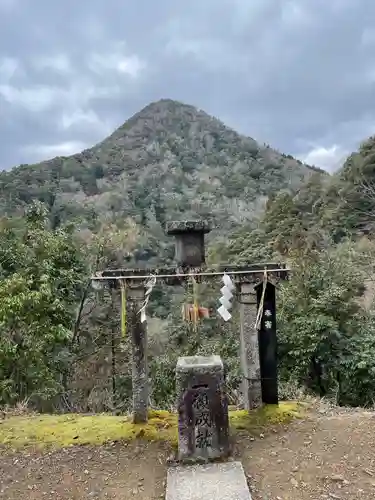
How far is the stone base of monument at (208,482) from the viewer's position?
188 inches

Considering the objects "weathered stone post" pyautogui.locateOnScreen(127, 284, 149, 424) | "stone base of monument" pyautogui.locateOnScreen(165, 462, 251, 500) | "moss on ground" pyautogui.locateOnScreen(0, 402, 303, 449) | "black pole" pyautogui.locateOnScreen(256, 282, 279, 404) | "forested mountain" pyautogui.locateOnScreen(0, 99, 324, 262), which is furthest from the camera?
"forested mountain" pyautogui.locateOnScreen(0, 99, 324, 262)

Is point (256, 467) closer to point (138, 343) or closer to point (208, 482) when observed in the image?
point (208, 482)

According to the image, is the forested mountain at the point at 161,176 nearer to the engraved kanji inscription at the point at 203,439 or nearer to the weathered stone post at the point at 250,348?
the weathered stone post at the point at 250,348

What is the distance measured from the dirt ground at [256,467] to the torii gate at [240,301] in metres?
0.65

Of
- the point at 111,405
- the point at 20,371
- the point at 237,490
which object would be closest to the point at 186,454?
the point at 237,490

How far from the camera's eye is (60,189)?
33.1 m

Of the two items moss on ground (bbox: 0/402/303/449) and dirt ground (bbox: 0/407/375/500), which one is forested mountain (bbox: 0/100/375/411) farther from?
dirt ground (bbox: 0/407/375/500)

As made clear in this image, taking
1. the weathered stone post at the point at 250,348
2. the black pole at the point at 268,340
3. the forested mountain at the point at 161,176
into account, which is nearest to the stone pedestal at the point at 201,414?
the weathered stone post at the point at 250,348

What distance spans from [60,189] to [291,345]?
993 inches

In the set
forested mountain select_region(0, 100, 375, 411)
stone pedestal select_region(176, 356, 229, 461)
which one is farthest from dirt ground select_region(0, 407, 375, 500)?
forested mountain select_region(0, 100, 375, 411)

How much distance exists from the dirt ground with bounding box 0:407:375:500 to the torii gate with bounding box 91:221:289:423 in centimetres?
65

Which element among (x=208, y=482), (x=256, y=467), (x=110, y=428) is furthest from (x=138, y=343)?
(x=256, y=467)

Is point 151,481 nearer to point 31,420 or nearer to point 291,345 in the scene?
point 31,420

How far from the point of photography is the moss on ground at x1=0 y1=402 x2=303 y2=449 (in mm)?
6117
